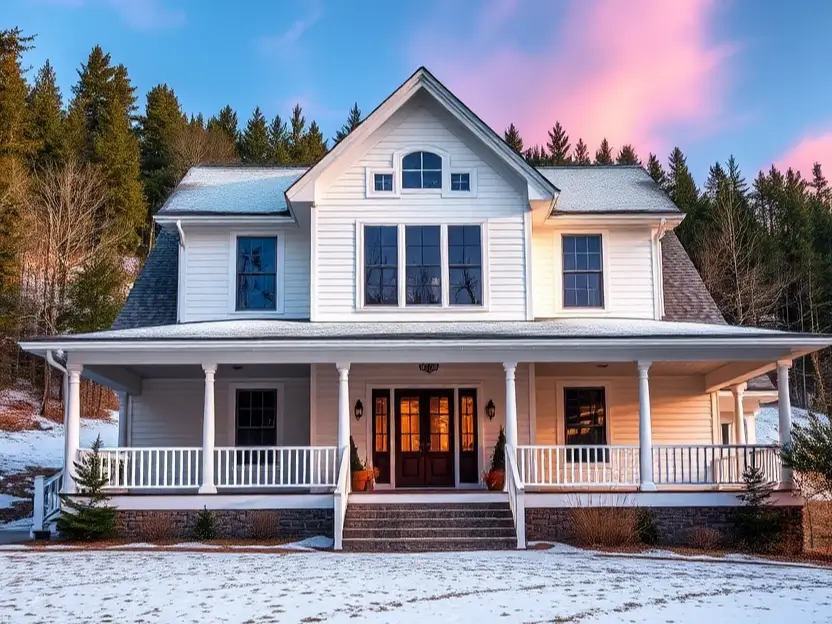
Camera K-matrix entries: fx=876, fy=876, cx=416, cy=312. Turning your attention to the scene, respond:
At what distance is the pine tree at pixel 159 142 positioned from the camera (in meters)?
52.5

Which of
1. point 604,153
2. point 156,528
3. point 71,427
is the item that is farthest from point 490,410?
point 604,153

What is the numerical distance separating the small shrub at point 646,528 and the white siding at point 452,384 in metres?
3.52

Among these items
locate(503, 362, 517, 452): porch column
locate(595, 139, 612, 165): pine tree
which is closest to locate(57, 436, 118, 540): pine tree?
locate(503, 362, 517, 452): porch column

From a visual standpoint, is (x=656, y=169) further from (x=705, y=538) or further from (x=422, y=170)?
(x=705, y=538)

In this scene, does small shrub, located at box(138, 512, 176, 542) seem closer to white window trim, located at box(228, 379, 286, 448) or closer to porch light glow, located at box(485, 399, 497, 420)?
white window trim, located at box(228, 379, 286, 448)

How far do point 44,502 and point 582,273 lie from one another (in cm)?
1108

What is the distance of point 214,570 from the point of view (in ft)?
36.3

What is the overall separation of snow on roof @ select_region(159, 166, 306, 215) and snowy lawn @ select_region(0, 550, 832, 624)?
26.1 feet

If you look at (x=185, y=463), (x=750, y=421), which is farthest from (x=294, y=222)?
(x=750, y=421)

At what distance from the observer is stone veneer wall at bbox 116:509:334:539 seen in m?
14.6

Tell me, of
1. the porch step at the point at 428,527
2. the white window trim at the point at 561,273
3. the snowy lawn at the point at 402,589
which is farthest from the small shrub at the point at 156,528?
the white window trim at the point at 561,273

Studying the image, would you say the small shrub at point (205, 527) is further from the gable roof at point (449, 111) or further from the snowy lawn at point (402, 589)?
the gable roof at point (449, 111)

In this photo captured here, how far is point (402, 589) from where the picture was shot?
9562mm

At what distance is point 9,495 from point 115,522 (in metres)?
9.24
